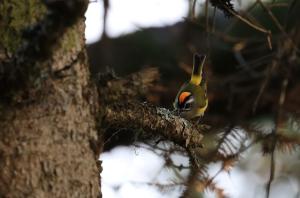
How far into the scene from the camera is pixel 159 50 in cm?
379

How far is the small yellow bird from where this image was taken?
9.55 feet

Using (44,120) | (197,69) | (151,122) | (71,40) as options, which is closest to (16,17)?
(71,40)

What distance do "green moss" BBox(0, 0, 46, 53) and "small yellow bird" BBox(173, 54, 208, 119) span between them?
53.3 inches

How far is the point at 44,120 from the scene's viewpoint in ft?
5.00

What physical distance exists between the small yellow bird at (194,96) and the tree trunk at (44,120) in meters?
1.29

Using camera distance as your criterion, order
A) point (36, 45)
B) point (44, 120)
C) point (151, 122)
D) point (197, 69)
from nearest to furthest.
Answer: point (36, 45)
point (44, 120)
point (151, 122)
point (197, 69)

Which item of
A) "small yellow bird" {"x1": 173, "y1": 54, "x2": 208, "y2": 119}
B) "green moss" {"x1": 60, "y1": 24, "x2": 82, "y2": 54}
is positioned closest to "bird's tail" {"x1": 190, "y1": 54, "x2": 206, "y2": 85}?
"small yellow bird" {"x1": 173, "y1": 54, "x2": 208, "y2": 119}

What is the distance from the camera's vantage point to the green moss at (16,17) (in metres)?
1.52

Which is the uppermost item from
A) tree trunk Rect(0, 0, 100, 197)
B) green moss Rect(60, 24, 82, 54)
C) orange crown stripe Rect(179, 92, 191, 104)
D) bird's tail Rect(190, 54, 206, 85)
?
bird's tail Rect(190, 54, 206, 85)

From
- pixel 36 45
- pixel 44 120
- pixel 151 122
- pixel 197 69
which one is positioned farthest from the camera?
pixel 197 69

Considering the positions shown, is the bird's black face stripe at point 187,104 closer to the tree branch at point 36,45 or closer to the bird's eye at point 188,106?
the bird's eye at point 188,106

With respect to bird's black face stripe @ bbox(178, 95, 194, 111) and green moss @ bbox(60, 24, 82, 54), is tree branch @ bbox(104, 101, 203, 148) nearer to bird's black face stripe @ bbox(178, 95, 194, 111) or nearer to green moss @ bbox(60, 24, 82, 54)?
green moss @ bbox(60, 24, 82, 54)

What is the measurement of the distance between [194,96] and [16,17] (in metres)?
1.55

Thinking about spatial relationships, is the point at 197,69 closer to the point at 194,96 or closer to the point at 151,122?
the point at 194,96
